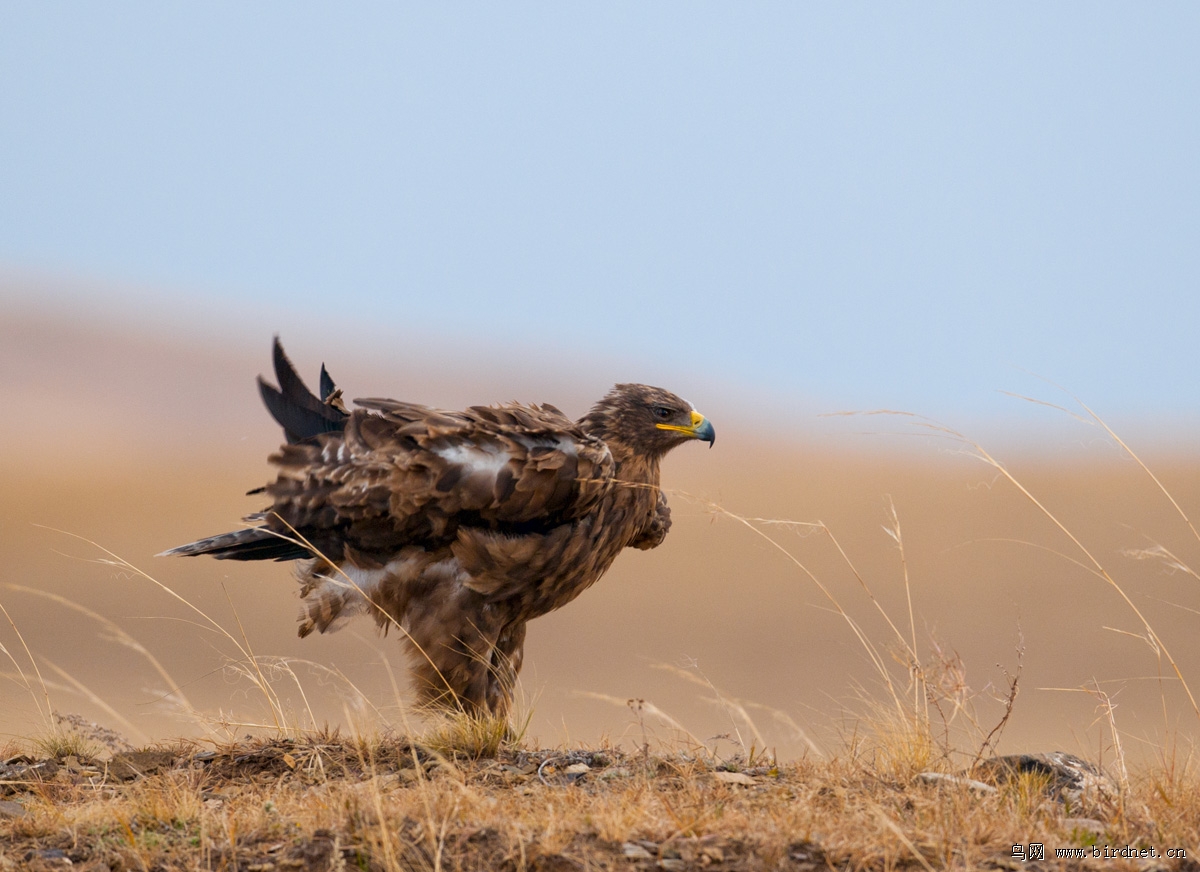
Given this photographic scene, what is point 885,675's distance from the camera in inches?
181

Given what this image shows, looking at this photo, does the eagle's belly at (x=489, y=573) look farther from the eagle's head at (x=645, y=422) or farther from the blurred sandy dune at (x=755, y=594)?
the blurred sandy dune at (x=755, y=594)

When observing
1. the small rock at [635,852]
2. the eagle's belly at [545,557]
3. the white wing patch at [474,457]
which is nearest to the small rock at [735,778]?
the small rock at [635,852]

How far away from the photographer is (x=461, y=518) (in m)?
5.17

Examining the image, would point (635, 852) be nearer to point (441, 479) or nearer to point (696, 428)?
point (441, 479)

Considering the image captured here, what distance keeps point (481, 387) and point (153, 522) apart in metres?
59.6

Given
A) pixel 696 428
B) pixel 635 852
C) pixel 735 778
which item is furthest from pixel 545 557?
pixel 635 852

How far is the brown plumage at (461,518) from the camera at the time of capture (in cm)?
511

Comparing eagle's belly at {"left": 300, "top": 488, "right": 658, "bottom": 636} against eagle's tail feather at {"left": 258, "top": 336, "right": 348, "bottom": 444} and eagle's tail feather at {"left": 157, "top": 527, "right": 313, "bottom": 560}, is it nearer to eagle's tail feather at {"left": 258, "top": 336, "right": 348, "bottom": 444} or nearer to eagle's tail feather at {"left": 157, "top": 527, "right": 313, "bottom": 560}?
eagle's tail feather at {"left": 157, "top": 527, "right": 313, "bottom": 560}

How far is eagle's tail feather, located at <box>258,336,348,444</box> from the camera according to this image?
5.81 meters

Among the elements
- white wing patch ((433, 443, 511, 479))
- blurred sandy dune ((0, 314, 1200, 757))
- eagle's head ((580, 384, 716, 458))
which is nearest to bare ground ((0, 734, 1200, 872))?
white wing patch ((433, 443, 511, 479))

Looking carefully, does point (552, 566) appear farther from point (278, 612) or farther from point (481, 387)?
point (481, 387)

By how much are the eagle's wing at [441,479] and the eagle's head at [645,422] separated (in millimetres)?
299

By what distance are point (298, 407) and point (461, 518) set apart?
4.17ft

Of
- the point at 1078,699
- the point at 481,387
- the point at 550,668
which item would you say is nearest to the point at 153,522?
the point at 550,668
